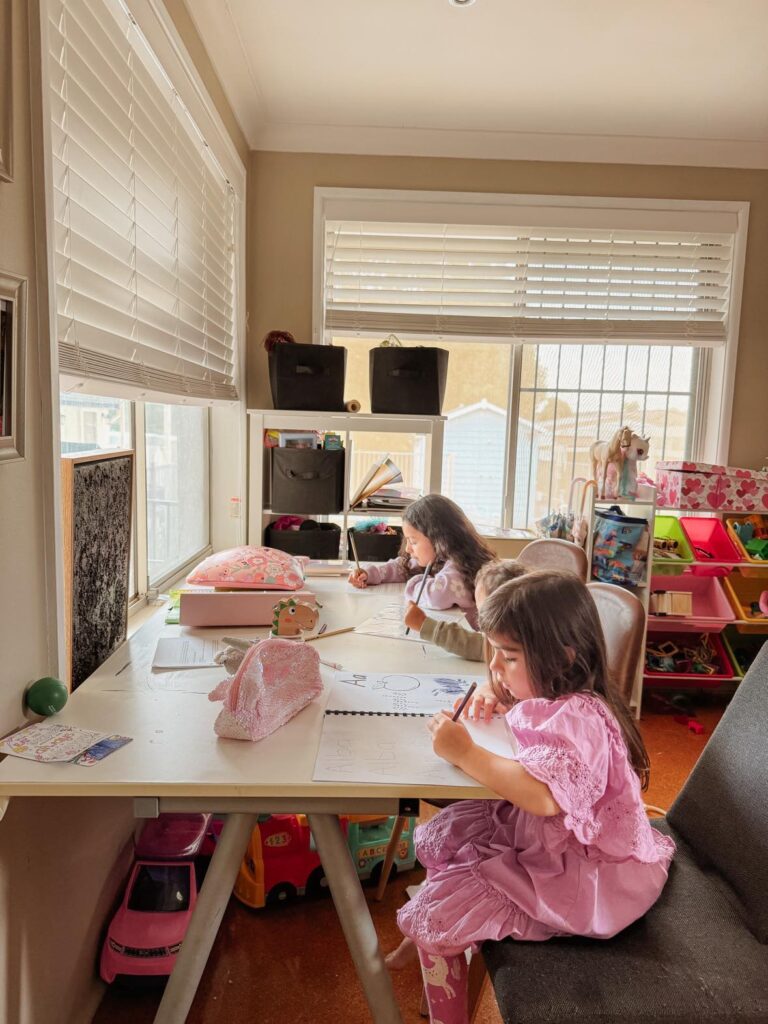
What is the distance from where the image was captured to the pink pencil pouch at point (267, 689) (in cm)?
123

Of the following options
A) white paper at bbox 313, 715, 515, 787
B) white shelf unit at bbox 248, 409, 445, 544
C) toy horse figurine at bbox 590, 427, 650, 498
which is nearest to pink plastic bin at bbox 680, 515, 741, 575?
toy horse figurine at bbox 590, 427, 650, 498

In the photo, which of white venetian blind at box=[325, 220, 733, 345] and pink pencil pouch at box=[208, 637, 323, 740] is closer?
pink pencil pouch at box=[208, 637, 323, 740]

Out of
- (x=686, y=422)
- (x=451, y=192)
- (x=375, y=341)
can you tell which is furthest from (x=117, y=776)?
(x=686, y=422)

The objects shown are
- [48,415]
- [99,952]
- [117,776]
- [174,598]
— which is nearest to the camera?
[117,776]

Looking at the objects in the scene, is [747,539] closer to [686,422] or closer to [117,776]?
[686,422]

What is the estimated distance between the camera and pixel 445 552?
2.25 m

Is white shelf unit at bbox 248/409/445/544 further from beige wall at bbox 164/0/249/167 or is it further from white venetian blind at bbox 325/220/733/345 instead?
beige wall at bbox 164/0/249/167

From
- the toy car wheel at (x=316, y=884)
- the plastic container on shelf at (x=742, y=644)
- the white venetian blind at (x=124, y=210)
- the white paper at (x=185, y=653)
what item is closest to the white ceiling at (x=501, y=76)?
the white venetian blind at (x=124, y=210)

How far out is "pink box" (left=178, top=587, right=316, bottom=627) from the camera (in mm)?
1877

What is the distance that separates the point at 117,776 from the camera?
3.57 ft

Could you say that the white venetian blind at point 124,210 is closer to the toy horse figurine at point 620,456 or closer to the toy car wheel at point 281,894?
the toy car wheel at point 281,894

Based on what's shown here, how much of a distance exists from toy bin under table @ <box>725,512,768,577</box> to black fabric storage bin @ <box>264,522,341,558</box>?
1.79 m

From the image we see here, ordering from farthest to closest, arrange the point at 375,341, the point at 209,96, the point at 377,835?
1. the point at 375,341
2. the point at 209,96
3. the point at 377,835

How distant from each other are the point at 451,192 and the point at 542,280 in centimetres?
58
